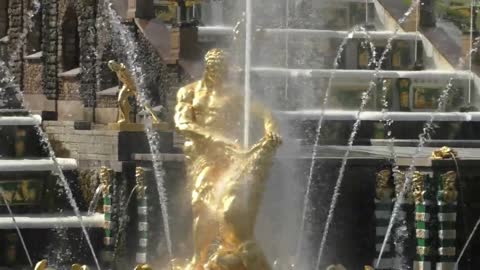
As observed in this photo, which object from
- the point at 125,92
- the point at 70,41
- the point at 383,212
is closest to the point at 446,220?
the point at 383,212

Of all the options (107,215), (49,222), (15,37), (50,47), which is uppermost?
(15,37)

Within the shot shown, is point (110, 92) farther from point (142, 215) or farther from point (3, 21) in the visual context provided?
point (3, 21)

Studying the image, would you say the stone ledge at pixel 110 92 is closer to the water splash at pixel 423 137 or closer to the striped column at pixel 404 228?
the water splash at pixel 423 137

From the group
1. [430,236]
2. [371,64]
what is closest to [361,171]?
[430,236]

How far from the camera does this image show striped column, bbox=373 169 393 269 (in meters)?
18.1

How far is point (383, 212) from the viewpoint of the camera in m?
18.2

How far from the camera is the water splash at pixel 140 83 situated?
58.6 ft

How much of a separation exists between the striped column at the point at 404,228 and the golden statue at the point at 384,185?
0.11 m

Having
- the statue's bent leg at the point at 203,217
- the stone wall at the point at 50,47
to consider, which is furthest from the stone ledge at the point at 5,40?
the statue's bent leg at the point at 203,217

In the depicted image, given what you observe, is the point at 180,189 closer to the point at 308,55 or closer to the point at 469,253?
the point at 469,253

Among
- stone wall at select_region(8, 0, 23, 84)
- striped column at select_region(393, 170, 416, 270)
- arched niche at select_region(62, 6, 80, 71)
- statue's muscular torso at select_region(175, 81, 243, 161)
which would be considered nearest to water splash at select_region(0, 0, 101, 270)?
stone wall at select_region(8, 0, 23, 84)

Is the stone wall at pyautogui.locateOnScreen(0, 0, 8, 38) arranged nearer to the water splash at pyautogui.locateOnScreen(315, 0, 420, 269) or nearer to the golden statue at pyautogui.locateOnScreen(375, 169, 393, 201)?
the water splash at pyautogui.locateOnScreen(315, 0, 420, 269)

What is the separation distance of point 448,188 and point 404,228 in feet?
2.69

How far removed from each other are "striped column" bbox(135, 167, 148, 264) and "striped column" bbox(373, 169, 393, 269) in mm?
3040
